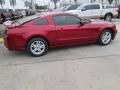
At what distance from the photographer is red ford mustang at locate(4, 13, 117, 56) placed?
691 cm

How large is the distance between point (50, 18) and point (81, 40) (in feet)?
4.78

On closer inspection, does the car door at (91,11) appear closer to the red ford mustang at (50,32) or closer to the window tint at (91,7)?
the window tint at (91,7)

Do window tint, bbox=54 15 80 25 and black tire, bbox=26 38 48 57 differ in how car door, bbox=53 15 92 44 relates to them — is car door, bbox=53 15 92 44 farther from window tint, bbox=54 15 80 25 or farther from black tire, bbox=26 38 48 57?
black tire, bbox=26 38 48 57

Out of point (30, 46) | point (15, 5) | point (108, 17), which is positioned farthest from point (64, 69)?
point (15, 5)

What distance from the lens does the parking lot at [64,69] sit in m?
4.73

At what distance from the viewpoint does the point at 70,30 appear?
7570 millimetres

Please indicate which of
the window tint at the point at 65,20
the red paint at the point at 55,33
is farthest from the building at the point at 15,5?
the red paint at the point at 55,33

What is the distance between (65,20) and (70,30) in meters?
0.42

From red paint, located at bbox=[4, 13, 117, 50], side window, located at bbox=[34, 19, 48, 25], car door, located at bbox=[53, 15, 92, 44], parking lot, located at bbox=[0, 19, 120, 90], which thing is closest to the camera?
parking lot, located at bbox=[0, 19, 120, 90]

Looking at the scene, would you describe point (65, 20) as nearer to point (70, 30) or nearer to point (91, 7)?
point (70, 30)

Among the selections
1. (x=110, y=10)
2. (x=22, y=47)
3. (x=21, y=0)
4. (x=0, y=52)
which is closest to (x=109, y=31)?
(x=22, y=47)

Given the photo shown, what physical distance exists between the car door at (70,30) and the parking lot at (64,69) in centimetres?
40

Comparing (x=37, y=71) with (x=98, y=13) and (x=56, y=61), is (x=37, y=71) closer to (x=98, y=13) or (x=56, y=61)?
(x=56, y=61)

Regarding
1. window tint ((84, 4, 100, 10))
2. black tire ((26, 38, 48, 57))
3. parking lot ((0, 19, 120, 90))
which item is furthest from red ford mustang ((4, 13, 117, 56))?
window tint ((84, 4, 100, 10))
